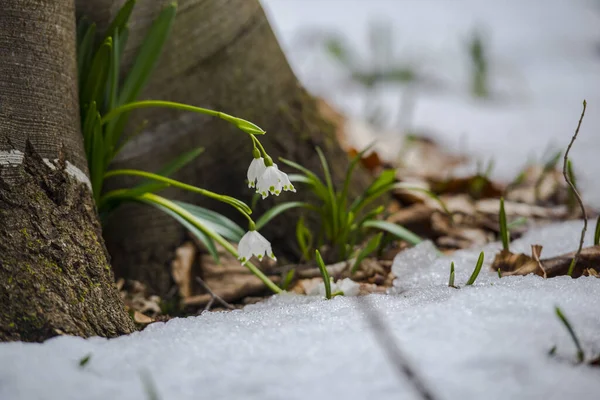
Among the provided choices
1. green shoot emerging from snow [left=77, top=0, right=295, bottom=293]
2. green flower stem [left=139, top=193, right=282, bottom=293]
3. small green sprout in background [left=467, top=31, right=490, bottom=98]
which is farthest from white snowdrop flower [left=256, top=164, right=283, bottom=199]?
small green sprout in background [left=467, top=31, right=490, bottom=98]

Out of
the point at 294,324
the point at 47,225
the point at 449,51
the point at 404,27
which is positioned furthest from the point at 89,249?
the point at 404,27

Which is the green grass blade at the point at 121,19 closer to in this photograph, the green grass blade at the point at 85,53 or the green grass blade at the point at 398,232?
the green grass blade at the point at 85,53

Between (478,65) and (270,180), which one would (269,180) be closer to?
(270,180)

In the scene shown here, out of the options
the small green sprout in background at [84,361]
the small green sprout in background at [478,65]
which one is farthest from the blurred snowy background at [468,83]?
the small green sprout in background at [84,361]

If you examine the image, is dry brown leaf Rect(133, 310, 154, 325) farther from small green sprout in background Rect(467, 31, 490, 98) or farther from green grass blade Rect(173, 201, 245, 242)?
small green sprout in background Rect(467, 31, 490, 98)

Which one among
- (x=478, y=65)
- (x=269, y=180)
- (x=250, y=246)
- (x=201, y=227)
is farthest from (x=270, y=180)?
(x=478, y=65)
